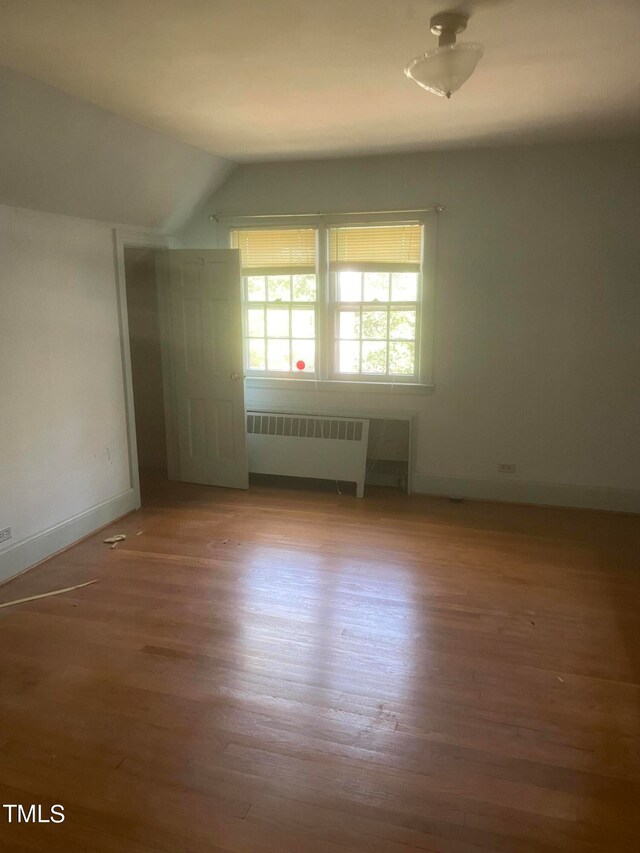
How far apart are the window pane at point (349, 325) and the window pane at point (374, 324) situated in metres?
0.06

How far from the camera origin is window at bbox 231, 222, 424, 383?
5.07 meters

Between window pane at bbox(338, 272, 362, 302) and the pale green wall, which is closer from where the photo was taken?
the pale green wall

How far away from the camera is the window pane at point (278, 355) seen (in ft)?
18.0

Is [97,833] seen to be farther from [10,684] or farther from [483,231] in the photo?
[483,231]

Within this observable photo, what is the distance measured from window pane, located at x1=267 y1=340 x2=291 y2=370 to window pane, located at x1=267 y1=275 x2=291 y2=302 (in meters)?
0.38

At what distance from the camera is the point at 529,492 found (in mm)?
4988

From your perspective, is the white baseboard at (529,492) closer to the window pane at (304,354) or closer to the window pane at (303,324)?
the window pane at (304,354)

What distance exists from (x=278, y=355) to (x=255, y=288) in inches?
24.8

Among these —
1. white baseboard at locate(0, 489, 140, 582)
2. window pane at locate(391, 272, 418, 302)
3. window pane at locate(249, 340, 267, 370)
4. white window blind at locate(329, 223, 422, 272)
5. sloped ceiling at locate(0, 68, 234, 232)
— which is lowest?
white baseboard at locate(0, 489, 140, 582)

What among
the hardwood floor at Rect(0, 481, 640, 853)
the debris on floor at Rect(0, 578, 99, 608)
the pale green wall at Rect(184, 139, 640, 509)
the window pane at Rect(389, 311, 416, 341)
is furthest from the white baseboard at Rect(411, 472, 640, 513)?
the debris on floor at Rect(0, 578, 99, 608)

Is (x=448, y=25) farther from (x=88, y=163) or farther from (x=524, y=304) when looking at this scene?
(x=524, y=304)

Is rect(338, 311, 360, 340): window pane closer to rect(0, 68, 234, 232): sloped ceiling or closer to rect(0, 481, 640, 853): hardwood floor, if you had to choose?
rect(0, 68, 234, 232): sloped ceiling

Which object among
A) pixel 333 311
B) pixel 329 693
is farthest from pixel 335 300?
pixel 329 693

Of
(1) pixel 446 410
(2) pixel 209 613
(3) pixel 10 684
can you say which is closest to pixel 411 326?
(1) pixel 446 410
